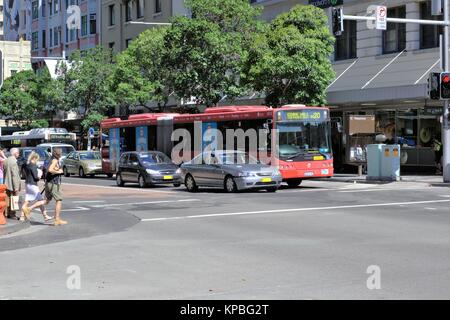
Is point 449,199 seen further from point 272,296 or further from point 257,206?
point 272,296

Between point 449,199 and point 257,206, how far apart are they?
6.02 m

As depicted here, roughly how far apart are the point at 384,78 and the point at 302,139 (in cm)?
960

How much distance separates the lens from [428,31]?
33.7m

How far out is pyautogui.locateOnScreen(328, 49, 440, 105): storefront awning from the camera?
31.4 metres

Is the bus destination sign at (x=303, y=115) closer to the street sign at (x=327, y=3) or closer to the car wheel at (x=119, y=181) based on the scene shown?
the car wheel at (x=119, y=181)

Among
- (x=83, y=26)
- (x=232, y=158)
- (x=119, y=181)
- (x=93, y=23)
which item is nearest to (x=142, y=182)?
(x=119, y=181)

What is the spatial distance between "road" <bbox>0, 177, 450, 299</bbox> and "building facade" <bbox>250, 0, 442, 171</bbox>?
13494mm

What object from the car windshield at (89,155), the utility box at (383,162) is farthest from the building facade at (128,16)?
the utility box at (383,162)

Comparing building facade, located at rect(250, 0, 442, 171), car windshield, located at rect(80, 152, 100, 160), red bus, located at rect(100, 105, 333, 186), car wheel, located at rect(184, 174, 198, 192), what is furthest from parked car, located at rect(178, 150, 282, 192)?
car windshield, located at rect(80, 152, 100, 160)

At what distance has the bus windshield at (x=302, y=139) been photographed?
84.4 ft

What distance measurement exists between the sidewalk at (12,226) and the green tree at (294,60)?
19545 millimetres

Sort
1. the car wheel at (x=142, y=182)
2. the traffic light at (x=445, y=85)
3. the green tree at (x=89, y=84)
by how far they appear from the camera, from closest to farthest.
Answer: the traffic light at (x=445, y=85) < the car wheel at (x=142, y=182) < the green tree at (x=89, y=84)
